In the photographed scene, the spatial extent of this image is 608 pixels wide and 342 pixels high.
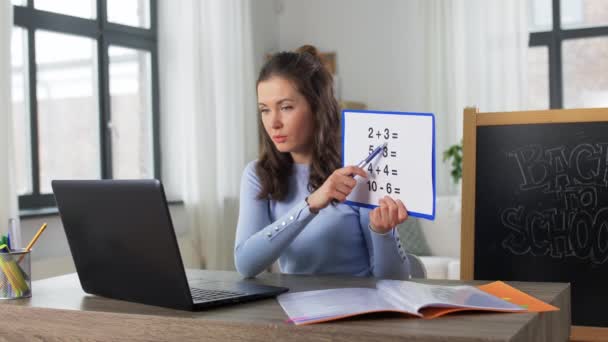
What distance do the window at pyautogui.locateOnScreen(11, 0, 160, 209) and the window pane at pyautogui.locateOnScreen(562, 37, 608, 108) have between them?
2.76m

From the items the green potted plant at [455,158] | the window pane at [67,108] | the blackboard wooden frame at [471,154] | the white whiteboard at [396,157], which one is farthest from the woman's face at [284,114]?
the green potted plant at [455,158]

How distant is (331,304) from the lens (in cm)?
118

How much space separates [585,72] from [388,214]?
4.19m

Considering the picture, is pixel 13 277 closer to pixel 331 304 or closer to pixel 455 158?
pixel 331 304

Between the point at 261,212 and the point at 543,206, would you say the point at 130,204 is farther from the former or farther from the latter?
the point at 543,206

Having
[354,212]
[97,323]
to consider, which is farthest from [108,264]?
[354,212]

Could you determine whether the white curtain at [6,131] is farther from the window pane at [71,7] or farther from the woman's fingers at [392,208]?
the woman's fingers at [392,208]

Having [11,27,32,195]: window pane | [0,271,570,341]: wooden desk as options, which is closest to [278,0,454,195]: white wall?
[11,27,32,195]: window pane

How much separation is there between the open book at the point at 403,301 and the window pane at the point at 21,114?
2796 millimetres

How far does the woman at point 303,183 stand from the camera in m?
1.74

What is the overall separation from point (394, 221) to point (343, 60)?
4347 mm

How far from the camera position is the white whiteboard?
4.54ft

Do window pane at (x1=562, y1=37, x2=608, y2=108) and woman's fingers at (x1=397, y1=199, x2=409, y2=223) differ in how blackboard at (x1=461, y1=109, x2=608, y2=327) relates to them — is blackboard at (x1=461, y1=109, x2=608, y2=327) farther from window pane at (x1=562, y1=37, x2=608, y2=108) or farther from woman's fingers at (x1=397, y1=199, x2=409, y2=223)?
window pane at (x1=562, y1=37, x2=608, y2=108)

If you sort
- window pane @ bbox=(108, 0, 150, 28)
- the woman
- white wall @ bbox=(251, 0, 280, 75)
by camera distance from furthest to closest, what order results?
white wall @ bbox=(251, 0, 280, 75) < window pane @ bbox=(108, 0, 150, 28) < the woman
